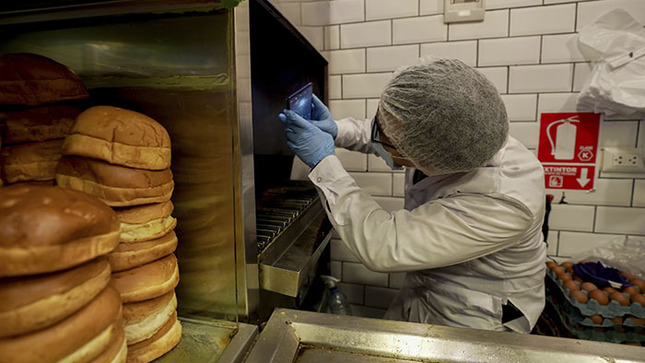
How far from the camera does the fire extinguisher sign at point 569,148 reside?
62.8 inches

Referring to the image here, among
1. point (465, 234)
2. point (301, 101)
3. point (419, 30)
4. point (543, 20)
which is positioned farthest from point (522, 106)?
point (301, 101)

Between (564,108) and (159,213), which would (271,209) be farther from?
(564,108)

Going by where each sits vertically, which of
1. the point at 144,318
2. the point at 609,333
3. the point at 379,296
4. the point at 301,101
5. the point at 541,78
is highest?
the point at 541,78

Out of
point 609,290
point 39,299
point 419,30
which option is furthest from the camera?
point 419,30

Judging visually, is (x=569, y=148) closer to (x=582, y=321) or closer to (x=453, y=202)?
(x=582, y=321)

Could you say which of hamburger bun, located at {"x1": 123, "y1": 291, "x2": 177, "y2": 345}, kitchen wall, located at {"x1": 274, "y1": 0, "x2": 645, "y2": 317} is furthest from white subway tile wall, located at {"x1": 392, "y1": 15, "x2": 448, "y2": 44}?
hamburger bun, located at {"x1": 123, "y1": 291, "x2": 177, "y2": 345}

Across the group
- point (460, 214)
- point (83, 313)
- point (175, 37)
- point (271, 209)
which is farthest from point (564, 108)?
point (83, 313)

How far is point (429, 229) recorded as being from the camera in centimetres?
104

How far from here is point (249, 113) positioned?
2.48ft

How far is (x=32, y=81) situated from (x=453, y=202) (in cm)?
104

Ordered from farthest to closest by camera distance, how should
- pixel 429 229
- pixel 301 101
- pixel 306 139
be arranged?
pixel 301 101 < pixel 306 139 < pixel 429 229

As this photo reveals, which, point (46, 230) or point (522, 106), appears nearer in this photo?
point (46, 230)

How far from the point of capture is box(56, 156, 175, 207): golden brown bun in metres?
0.59

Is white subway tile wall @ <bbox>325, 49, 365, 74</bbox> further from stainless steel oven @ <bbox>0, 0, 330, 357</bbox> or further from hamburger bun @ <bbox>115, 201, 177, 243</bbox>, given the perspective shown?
hamburger bun @ <bbox>115, 201, 177, 243</bbox>
